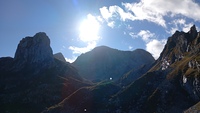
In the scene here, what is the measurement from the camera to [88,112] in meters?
194

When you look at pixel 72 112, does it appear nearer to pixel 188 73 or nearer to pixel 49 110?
pixel 49 110

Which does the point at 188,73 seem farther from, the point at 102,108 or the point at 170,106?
the point at 102,108

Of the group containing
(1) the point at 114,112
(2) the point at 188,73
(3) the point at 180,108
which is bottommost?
(3) the point at 180,108

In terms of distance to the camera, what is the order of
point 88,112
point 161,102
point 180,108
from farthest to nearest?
point 88,112 < point 161,102 < point 180,108

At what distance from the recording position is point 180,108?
557 ft

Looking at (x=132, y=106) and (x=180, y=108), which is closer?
(x=180, y=108)

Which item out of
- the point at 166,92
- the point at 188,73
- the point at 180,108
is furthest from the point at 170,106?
the point at 188,73

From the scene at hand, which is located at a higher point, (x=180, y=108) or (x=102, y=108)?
(x=102, y=108)

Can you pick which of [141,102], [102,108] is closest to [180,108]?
[141,102]

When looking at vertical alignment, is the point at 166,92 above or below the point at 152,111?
above

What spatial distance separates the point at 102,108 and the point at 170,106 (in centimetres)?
5270

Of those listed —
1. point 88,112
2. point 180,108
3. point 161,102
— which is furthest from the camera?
point 88,112

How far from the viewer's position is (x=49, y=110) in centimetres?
19662

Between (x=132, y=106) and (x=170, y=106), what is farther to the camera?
(x=132, y=106)
